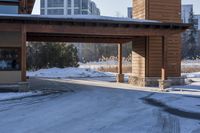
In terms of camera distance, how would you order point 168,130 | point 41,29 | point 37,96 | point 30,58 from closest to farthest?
point 168,130, point 37,96, point 41,29, point 30,58

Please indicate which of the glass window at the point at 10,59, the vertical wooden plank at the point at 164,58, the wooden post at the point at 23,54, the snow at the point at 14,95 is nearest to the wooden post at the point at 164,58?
the vertical wooden plank at the point at 164,58

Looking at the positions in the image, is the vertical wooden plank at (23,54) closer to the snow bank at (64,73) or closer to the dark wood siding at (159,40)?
the dark wood siding at (159,40)

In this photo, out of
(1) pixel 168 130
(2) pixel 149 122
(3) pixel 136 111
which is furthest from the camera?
(3) pixel 136 111

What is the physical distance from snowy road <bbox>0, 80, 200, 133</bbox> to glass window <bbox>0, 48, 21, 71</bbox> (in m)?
5.23

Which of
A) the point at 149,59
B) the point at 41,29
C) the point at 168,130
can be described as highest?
the point at 41,29

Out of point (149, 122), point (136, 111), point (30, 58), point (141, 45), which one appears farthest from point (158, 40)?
point (30, 58)

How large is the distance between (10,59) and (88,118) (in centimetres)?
1084

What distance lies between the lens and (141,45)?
25359 millimetres

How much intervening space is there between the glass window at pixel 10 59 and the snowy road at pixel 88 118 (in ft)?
17.2

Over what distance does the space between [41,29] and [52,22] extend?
0.73 meters

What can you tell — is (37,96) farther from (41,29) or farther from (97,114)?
(97,114)

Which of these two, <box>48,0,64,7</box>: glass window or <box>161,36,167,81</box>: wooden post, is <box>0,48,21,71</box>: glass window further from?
<box>48,0,64,7</box>: glass window

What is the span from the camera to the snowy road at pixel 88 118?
10.0 meters

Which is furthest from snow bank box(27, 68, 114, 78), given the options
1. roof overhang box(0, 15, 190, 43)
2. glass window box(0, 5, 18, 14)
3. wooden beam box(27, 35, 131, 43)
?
roof overhang box(0, 15, 190, 43)
